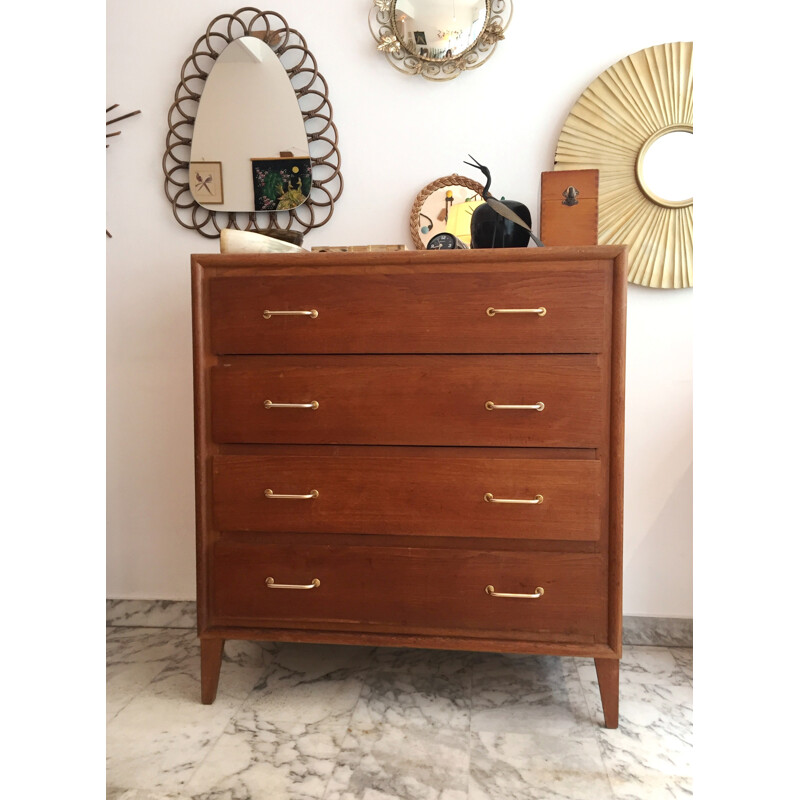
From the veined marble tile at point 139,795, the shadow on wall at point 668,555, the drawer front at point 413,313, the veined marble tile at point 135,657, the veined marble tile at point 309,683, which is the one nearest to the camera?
the veined marble tile at point 139,795

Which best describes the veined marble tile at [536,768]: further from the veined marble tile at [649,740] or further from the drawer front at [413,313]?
the drawer front at [413,313]

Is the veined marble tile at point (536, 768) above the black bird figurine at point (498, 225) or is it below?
below

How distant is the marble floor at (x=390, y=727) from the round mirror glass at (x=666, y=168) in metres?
1.21

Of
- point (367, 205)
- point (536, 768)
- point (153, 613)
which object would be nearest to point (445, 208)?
point (367, 205)

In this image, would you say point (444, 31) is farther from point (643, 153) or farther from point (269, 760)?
point (269, 760)

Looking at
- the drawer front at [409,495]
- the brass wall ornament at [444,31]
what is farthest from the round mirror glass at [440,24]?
the drawer front at [409,495]

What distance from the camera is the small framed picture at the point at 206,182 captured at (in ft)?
6.02

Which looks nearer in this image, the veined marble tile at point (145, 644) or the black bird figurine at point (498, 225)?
the black bird figurine at point (498, 225)

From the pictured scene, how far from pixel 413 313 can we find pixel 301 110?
0.85 m

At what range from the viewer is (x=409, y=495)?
1.33 meters

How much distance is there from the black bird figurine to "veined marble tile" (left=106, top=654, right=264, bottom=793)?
119 centimetres

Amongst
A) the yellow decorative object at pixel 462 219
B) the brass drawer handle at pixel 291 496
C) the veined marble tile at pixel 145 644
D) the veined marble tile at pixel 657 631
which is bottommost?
the veined marble tile at pixel 145 644

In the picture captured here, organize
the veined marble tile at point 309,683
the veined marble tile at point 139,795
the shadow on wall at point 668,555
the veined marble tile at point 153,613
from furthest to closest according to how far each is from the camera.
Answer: the veined marble tile at point 153,613 → the shadow on wall at point 668,555 → the veined marble tile at point 309,683 → the veined marble tile at point 139,795

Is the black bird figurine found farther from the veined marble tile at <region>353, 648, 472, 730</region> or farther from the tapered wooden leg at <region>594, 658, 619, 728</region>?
the veined marble tile at <region>353, 648, 472, 730</region>
